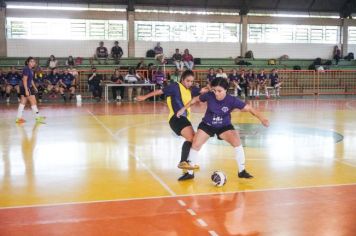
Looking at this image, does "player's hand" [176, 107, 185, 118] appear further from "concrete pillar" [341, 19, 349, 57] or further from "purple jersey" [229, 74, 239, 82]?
"concrete pillar" [341, 19, 349, 57]

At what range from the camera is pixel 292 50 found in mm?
33219

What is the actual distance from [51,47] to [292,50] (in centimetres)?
1725

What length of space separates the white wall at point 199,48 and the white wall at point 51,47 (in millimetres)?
2097

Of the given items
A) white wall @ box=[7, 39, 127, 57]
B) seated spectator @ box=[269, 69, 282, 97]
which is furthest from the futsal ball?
white wall @ box=[7, 39, 127, 57]

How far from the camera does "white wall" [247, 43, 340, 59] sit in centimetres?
3244

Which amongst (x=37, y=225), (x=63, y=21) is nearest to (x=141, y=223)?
(x=37, y=225)

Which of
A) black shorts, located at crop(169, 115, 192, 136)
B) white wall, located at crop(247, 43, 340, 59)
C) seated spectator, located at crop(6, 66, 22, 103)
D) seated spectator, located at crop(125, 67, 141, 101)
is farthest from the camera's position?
white wall, located at crop(247, 43, 340, 59)

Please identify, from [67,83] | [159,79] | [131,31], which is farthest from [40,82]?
[131,31]

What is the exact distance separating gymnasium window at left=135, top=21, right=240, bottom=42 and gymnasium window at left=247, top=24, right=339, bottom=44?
5.17ft

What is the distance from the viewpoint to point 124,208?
543 cm

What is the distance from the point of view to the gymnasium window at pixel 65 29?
90.0 ft

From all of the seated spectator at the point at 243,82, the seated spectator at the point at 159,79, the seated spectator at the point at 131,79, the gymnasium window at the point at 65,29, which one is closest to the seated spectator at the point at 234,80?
the seated spectator at the point at 243,82

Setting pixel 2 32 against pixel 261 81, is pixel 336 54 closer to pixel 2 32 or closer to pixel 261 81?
pixel 261 81

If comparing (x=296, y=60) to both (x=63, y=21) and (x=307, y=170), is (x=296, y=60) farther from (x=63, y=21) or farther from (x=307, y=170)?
(x=307, y=170)
